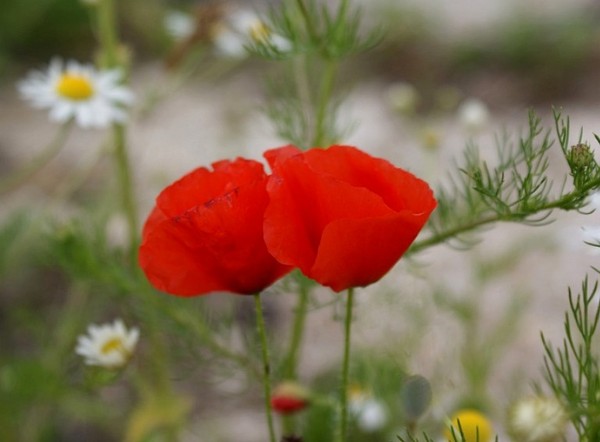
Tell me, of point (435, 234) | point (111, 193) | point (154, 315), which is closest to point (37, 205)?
point (111, 193)

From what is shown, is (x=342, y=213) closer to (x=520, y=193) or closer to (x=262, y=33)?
(x=520, y=193)

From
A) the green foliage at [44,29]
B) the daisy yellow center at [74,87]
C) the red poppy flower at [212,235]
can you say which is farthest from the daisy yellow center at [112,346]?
the green foliage at [44,29]

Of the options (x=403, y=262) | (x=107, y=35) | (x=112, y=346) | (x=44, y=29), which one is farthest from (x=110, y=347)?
A: (x=44, y=29)

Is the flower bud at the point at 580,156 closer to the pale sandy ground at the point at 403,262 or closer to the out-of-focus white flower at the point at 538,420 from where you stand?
the out-of-focus white flower at the point at 538,420

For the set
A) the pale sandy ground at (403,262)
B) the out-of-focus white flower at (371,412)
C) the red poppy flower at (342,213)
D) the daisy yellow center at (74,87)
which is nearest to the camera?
the red poppy flower at (342,213)

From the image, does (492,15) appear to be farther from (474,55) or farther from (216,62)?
(216,62)

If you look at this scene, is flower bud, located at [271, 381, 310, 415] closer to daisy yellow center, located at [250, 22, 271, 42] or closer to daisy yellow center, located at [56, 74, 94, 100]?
daisy yellow center, located at [250, 22, 271, 42]
